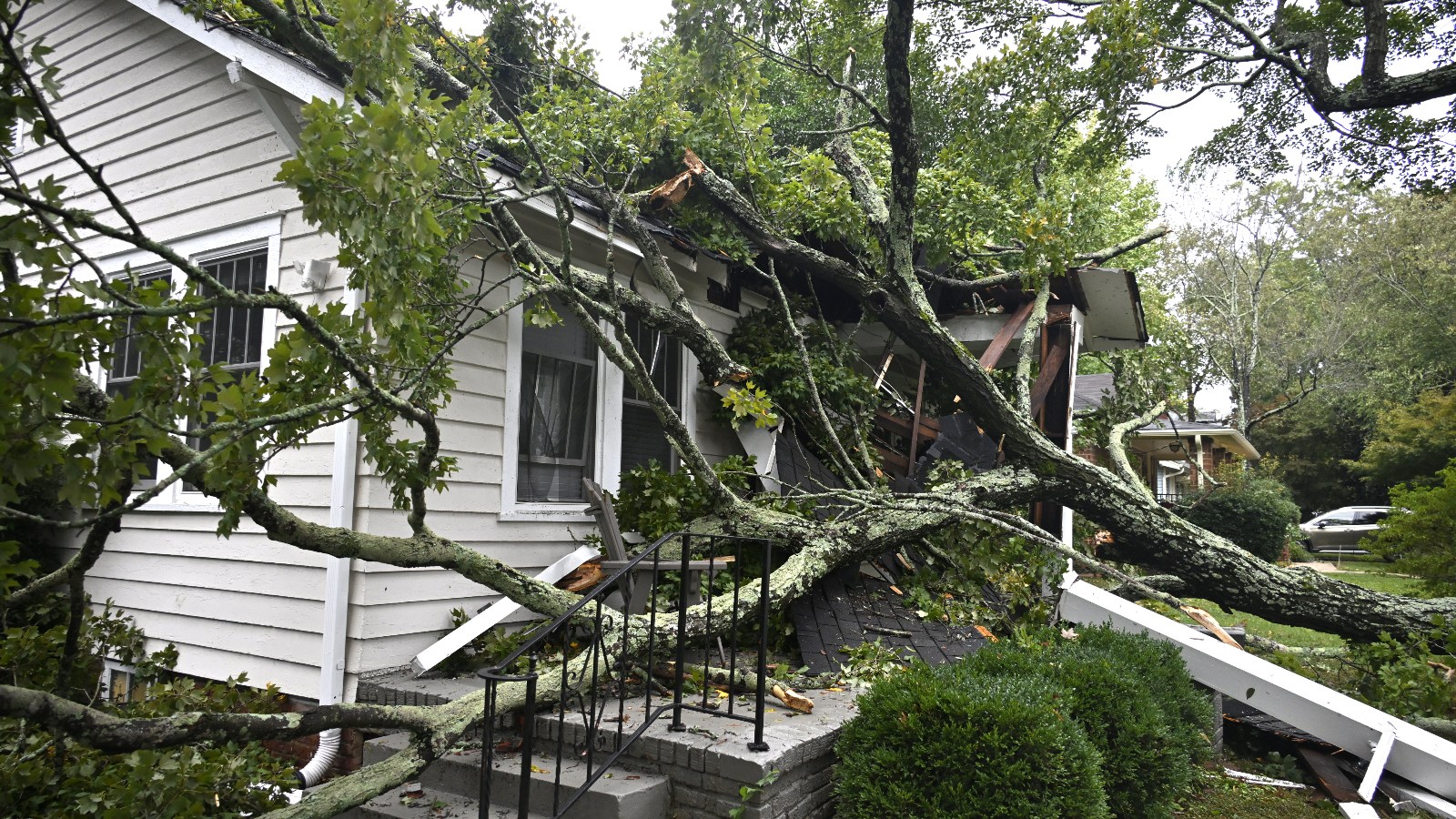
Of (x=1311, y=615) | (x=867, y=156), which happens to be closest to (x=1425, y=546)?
(x=1311, y=615)

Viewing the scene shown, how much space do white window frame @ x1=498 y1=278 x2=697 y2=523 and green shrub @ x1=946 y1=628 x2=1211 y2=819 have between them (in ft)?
9.87

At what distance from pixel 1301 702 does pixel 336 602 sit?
6.01m

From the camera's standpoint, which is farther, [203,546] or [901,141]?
[901,141]

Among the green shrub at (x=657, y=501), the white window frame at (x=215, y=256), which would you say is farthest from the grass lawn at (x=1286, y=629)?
the white window frame at (x=215, y=256)

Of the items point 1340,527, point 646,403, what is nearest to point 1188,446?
point 1340,527

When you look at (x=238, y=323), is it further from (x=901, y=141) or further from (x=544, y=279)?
(x=901, y=141)

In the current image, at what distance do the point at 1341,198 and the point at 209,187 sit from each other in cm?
3837

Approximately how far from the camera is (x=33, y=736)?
372cm

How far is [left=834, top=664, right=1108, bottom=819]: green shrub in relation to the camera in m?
3.50

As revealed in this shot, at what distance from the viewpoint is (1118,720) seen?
4.47 metres

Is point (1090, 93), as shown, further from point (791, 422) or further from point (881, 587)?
point (881, 587)

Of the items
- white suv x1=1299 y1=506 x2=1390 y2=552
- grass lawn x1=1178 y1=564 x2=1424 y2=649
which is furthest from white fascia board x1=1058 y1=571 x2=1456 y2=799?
white suv x1=1299 y1=506 x2=1390 y2=552

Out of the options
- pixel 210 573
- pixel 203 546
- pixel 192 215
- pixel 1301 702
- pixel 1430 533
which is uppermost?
pixel 192 215

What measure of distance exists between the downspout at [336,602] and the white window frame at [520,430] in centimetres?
107
